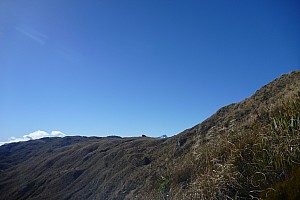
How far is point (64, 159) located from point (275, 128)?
142ft

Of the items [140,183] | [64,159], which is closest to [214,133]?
[140,183]

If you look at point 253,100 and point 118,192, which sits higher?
point 253,100

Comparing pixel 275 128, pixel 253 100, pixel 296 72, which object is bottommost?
pixel 275 128

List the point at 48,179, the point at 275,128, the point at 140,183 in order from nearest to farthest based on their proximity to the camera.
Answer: the point at 275,128 < the point at 140,183 < the point at 48,179

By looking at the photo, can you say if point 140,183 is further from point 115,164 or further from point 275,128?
point 275,128

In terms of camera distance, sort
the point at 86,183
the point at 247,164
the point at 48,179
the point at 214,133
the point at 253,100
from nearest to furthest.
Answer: the point at 247,164 < the point at 214,133 < the point at 253,100 < the point at 86,183 < the point at 48,179

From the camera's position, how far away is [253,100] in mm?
21859

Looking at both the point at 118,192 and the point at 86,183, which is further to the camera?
the point at 86,183

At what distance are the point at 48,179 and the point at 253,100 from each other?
29845 millimetres

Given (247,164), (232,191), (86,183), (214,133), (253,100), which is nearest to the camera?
(232,191)

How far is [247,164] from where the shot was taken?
4820 mm

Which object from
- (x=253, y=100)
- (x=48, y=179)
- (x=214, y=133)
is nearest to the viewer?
(x=214, y=133)

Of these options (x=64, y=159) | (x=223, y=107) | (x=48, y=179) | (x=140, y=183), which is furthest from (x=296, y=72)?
(x=64, y=159)

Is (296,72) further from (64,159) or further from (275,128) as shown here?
(64,159)
